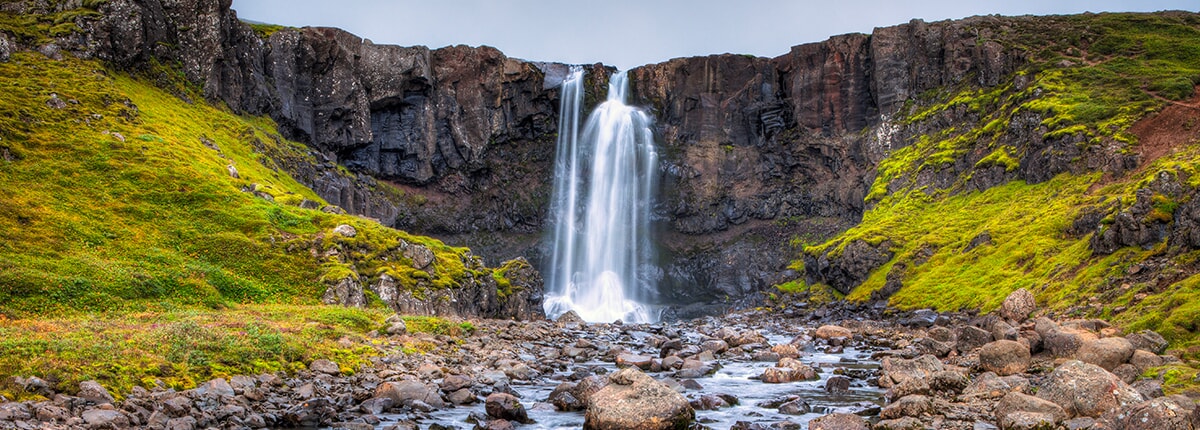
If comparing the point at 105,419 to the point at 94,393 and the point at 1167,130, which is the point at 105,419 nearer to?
A: the point at 94,393

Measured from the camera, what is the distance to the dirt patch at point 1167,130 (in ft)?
164

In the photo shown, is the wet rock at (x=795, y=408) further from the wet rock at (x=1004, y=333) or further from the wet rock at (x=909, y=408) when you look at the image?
the wet rock at (x=1004, y=333)

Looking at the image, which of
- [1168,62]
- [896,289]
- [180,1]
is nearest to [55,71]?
[180,1]

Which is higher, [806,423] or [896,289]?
[806,423]

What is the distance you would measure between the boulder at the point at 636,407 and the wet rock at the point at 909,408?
4.69m

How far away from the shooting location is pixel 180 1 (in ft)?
202

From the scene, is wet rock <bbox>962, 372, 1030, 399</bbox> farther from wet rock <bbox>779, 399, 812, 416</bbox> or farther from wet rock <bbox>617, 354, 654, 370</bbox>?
wet rock <bbox>617, 354, 654, 370</bbox>

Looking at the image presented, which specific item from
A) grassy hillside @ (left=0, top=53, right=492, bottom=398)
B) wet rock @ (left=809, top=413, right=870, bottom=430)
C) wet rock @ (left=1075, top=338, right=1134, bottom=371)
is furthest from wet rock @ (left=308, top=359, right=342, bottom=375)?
wet rock @ (left=1075, top=338, right=1134, bottom=371)

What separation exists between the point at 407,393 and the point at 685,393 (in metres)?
7.89

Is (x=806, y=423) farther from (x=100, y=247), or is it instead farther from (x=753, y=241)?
(x=753, y=241)

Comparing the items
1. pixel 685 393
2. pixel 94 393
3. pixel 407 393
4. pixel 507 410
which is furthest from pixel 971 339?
pixel 94 393

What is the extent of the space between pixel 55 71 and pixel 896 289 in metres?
60.6

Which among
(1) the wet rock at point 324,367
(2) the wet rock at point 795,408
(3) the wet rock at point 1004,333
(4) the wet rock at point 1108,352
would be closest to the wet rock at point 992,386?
(4) the wet rock at point 1108,352

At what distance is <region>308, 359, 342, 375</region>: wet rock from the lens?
20.1 meters
